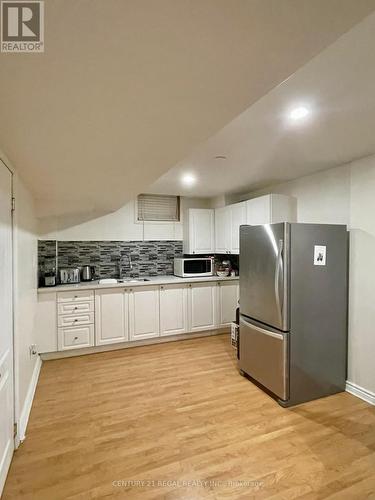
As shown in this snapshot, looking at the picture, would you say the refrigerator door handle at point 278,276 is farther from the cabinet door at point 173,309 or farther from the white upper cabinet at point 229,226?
the cabinet door at point 173,309

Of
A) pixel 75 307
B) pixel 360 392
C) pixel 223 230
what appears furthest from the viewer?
pixel 223 230

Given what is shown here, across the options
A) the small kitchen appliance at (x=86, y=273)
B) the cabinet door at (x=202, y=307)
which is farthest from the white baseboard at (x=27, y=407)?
the cabinet door at (x=202, y=307)

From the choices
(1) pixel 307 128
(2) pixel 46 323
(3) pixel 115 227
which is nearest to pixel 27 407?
(2) pixel 46 323

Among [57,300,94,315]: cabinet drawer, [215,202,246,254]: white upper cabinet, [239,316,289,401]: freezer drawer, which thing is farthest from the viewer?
[215,202,246,254]: white upper cabinet

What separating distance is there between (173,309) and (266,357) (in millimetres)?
1762

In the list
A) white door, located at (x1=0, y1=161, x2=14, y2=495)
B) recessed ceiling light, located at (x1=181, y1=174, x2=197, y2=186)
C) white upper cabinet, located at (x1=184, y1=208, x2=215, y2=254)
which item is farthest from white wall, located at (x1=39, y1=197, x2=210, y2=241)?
white door, located at (x1=0, y1=161, x2=14, y2=495)

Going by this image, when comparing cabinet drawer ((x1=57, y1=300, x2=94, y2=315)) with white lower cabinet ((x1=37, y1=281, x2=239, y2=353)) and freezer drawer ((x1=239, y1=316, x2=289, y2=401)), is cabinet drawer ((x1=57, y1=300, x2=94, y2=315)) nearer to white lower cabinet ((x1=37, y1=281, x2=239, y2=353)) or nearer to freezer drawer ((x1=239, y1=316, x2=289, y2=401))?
white lower cabinet ((x1=37, y1=281, x2=239, y2=353))

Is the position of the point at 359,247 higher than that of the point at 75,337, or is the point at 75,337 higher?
the point at 359,247

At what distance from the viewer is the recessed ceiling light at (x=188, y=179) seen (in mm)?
3248

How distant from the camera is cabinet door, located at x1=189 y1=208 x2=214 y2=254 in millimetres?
4602

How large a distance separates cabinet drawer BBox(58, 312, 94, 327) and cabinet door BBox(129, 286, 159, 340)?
545mm

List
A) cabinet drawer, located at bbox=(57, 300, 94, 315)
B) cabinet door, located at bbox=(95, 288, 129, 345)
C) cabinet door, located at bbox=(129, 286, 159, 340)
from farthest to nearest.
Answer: cabinet door, located at bbox=(129, 286, 159, 340), cabinet door, located at bbox=(95, 288, 129, 345), cabinet drawer, located at bbox=(57, 300, 94, 315)

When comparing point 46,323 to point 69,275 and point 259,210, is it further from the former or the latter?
point 259,210

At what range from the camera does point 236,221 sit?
4168 millimetres
